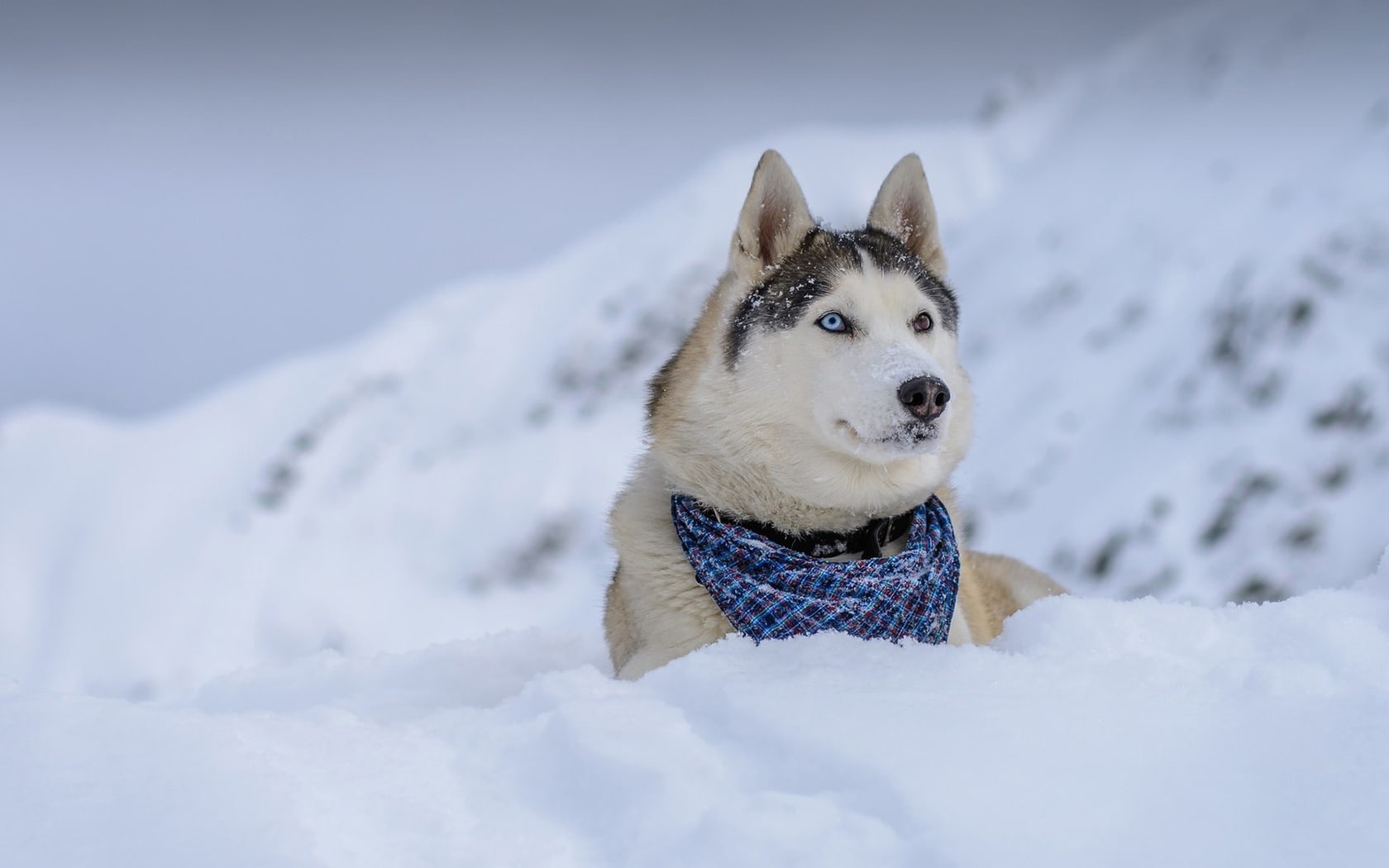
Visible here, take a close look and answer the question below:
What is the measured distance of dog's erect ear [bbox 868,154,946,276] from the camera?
459cm

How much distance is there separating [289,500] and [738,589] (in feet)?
176

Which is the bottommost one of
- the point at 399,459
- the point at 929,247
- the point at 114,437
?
the point at 114,437

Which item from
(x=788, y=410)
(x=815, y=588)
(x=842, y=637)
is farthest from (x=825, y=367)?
(x=842, y=637)

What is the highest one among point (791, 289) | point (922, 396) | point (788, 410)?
point (791, 289)

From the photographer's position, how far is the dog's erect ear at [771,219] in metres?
4.26

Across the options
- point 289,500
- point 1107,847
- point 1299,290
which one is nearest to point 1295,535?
point 1299,290

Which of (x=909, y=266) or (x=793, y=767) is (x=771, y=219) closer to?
(x=909, y=266)

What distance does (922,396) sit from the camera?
344 centimetres

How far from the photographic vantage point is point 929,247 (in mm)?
4754

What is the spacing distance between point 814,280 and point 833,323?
0.25 meters

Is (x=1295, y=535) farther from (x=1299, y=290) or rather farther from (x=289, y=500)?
(x=289, y=500)

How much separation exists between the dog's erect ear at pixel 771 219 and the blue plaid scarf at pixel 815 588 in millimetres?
1221

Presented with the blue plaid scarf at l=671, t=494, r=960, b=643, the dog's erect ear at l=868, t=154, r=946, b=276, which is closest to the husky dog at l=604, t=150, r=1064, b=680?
the blue plaid scarf at l=671, t=494, r=960, b=643

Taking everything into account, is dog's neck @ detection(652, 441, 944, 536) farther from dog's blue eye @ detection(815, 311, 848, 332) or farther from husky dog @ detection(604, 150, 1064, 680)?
dog's blue eye @ detection(815, 311, 848, 332)
